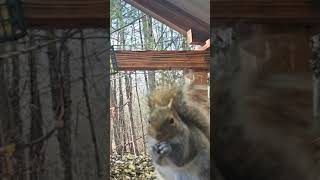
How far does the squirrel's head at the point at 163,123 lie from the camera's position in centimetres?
104

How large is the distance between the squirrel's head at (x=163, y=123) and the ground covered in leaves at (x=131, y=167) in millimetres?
58

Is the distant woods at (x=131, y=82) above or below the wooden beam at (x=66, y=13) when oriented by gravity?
below

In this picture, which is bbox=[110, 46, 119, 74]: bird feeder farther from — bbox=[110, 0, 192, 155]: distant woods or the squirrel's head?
the squirrel's head

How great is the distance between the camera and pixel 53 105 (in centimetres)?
94

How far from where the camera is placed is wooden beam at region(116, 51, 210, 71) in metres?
1.03

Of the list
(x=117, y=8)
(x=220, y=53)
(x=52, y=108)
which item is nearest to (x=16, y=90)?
(x=52, y=108)

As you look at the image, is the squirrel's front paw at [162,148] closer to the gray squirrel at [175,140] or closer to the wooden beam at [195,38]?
the gray squirrel at [175,140]

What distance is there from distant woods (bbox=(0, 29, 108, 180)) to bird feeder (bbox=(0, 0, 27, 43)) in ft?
0.05

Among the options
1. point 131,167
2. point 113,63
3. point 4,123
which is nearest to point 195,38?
point 113,63

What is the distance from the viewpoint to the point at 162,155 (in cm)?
103

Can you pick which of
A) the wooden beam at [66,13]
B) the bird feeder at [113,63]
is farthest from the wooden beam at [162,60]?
the wooden beam at [66,13]

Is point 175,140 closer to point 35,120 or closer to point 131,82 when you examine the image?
point 131,82

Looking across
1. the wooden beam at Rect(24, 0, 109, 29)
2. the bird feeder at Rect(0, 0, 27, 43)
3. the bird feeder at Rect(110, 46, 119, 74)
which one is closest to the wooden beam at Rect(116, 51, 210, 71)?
the bird feeder at Rect(110, 46, 119, 74)

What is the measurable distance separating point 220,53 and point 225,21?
7 cm
